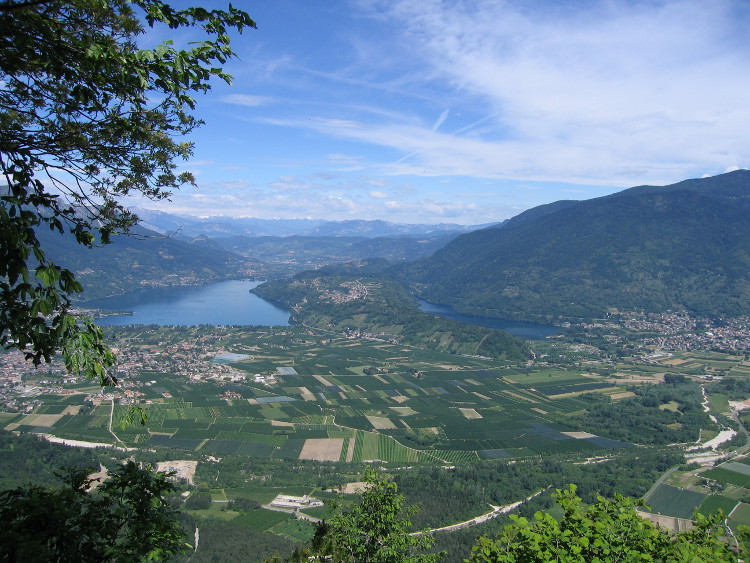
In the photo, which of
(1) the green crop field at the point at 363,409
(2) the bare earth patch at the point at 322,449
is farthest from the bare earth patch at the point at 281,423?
(2) the bare earth patch at the point at 322,449

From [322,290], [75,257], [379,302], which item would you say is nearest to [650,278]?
[379,302]

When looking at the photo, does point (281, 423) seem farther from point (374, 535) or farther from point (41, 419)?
point (374, 535)

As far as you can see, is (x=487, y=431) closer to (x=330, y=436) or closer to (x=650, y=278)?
(x=330, y=436)

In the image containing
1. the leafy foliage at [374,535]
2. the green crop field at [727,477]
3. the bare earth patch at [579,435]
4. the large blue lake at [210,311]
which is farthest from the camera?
the large blue lake at [210,311]

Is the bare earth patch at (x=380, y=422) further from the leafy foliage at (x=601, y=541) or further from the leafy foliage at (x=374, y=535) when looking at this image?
the leafy foliage at (x=601, y=541)

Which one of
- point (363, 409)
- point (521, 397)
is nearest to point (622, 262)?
point (521, 397)
